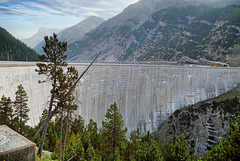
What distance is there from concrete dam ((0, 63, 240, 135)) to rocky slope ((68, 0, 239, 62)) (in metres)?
27.7

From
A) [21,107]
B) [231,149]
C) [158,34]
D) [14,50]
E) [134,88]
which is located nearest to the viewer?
[231,149]

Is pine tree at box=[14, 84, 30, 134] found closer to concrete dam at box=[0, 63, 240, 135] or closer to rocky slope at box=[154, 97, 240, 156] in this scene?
concrete dam at box=[0, 63, 240, 135]

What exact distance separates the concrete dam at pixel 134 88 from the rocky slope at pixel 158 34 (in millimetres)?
27698

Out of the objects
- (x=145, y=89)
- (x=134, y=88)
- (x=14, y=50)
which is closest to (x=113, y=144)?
(x=134, y=88)

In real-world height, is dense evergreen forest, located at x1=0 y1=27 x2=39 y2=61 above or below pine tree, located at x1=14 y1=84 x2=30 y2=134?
above

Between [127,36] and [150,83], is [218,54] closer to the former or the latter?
[150,83]

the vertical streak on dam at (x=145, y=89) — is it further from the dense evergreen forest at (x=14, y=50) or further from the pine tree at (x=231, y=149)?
the dense evergreen forest at (x=14, y=50)

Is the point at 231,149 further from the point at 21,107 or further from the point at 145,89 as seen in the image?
the point at 145,89

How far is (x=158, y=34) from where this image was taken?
115312 mm

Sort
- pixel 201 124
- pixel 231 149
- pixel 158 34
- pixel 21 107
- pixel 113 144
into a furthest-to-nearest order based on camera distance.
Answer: pixel 158 34, pixel 201 124, pixel 21 107, pixel 113 144, pixel 231 149

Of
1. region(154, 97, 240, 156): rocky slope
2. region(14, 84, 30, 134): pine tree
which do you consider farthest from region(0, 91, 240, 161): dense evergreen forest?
region(154, 97, 240, 156): rocky slope

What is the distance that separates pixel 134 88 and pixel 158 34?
95.5 metres

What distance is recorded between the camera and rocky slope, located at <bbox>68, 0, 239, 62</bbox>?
243 ft

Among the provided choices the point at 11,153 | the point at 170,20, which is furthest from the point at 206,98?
the point at 170,20
